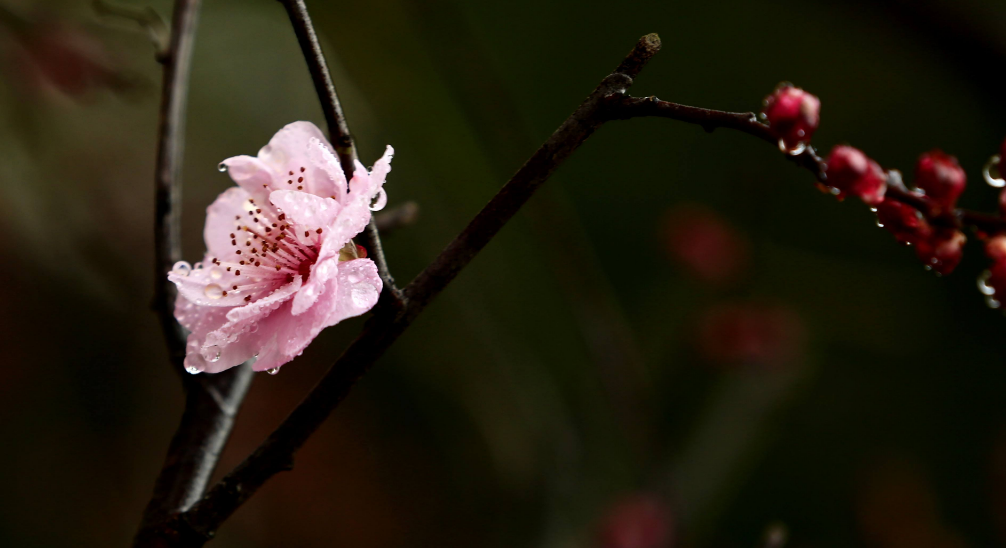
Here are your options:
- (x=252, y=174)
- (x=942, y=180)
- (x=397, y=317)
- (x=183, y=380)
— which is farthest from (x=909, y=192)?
(x=183, y=380)

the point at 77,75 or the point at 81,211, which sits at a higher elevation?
the point at 77,75

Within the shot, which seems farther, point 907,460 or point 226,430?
point 907,460

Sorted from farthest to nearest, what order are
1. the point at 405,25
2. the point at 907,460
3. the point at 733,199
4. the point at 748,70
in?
1. the point at 748,70
2. the point at 907,460
3. the point at 733,199
4. the point at 405,25

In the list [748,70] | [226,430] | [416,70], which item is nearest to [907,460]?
[748,70]

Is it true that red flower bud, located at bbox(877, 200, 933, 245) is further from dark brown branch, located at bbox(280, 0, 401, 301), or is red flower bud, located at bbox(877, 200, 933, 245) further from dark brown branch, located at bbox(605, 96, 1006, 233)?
dark brown branch, located at bbox(280, 0, 401, 301)

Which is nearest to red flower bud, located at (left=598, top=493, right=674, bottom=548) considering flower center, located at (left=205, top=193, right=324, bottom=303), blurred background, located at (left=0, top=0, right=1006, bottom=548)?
blurred background, located at (left=0, top=0, right=1006, bottom=548)

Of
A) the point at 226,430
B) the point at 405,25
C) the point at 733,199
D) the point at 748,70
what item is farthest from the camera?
the point at 748,70

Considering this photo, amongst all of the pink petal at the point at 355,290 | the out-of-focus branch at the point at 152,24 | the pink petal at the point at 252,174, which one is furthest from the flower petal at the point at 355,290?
the out-of-focus branch at the point at 152,24

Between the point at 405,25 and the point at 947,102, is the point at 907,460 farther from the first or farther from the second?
the point at 405,25
